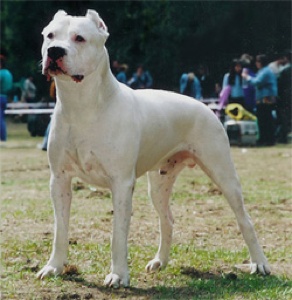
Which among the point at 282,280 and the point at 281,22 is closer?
the point at 282,280

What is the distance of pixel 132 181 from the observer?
6027 millimetres

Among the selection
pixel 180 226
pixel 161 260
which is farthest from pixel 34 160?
pixel 161 260

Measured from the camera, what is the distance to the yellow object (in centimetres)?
2108

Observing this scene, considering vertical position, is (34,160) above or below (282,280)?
below

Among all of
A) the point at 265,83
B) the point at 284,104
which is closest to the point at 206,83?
the point at 284,104

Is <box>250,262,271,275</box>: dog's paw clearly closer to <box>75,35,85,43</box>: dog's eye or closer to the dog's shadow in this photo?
the dog's shadow

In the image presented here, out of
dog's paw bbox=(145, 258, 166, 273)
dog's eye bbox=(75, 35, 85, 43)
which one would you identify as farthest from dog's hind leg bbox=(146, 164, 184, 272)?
dog's eye bbox=(75, 35, 85, 43)

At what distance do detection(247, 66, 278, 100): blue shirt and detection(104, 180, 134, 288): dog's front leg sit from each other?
15436mm

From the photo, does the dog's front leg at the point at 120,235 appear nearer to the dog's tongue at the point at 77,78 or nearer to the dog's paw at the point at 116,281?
the dog's paw at the point at 116,281

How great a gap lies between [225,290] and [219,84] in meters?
25.0

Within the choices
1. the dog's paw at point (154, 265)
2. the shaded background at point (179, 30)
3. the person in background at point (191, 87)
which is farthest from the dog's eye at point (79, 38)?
the shaded background at point (179, 30)

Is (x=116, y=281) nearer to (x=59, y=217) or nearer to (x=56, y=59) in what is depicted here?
(x=59, y=217)

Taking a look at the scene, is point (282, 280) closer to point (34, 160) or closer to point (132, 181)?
point (132, 181)

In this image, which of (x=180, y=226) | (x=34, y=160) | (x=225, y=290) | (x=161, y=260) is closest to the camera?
(x=225, y=290)
